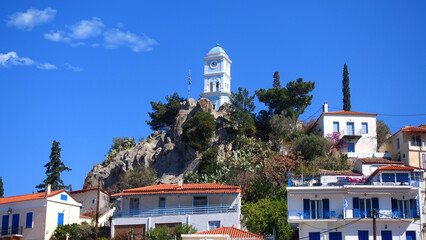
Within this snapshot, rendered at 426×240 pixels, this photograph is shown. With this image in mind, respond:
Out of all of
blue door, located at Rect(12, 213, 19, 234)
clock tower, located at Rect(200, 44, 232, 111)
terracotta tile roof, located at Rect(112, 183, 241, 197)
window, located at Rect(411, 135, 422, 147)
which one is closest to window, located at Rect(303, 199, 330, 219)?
terracotta tile roof, located at Rect(112, 183, 241, 197)

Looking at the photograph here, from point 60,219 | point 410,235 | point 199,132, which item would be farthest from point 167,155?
point 410,235

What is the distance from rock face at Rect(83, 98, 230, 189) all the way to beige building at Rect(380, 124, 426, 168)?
62.6 ft

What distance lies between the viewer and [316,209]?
151 feet

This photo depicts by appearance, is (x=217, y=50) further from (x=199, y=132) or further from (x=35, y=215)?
(x=35, y=215)

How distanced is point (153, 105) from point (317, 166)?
3178 centimetres

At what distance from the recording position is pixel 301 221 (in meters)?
45.7

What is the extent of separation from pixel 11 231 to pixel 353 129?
37489mm

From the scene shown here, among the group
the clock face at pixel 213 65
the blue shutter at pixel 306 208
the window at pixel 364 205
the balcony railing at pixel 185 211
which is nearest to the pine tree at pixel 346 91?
the clock face at pixel 213 65

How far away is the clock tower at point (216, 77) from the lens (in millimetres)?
86250

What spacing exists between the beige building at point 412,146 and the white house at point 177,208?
20.7 m

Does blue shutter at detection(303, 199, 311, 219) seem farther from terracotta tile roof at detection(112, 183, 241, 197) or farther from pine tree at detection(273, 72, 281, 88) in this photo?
pine tree at detection(273, 72, 281, 88)

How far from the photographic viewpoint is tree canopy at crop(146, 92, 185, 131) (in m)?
81.7

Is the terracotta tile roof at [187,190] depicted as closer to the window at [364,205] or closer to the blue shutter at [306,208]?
the blue shutter at [306,208]

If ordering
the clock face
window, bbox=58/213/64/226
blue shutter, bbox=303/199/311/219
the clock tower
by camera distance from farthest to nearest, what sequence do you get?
the clock face → the clock tower → window, bbox=58/213/64/226 → blue shutter, bbox=303/199/311/219
